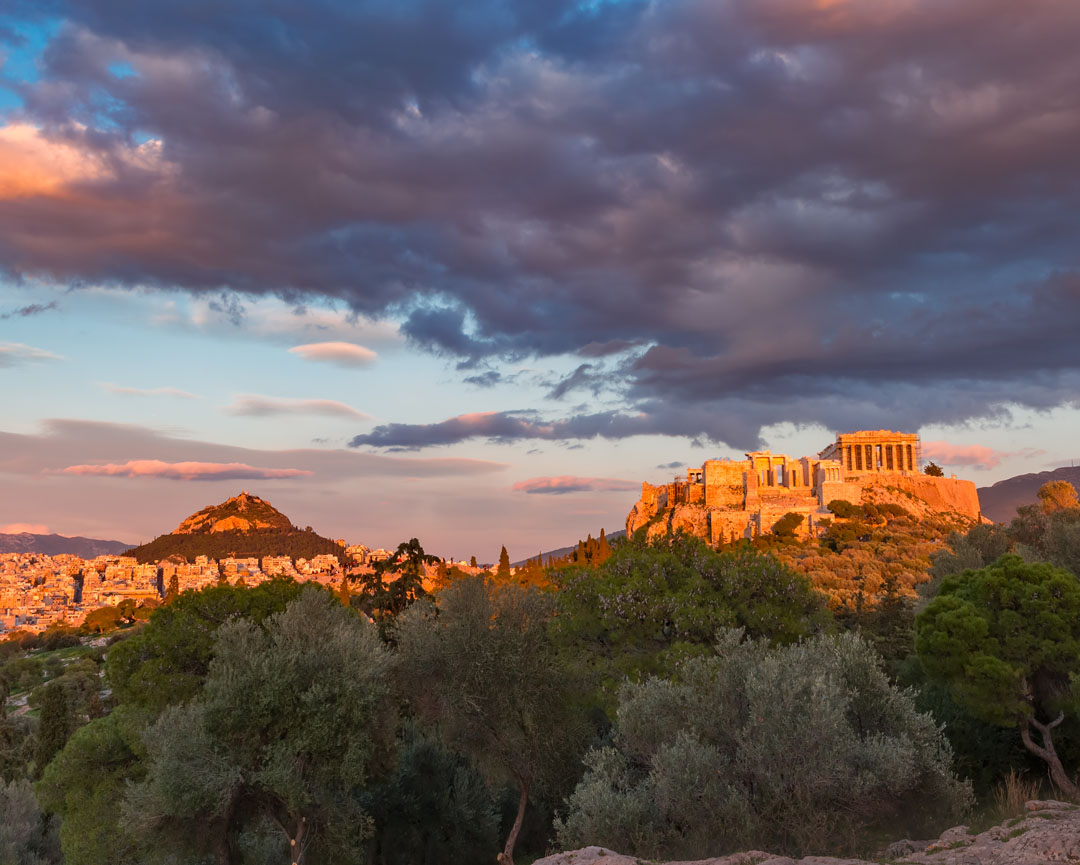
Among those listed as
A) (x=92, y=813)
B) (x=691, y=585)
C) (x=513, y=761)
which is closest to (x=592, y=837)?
(x=513, y=761)

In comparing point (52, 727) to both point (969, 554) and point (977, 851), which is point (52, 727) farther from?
point (969, 554)

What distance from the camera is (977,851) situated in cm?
1273

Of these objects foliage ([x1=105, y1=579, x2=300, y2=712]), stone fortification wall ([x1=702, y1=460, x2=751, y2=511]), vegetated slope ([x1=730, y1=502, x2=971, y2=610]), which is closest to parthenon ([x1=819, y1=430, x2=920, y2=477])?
stone fortification wall ([x1=702, y1=460, x2=751, y2=511])

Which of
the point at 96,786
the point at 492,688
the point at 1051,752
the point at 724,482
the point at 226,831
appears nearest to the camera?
the point at 226,831

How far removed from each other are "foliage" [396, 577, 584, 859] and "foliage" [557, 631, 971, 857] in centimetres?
589

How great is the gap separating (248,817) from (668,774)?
11481mm

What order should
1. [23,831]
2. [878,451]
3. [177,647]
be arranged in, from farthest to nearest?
[878,451]
[23,831]
[177,647]

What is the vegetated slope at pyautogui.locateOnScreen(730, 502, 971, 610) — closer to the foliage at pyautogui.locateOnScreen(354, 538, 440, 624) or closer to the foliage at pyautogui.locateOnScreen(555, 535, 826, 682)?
the foliage at pyautogui.locateOnScreen(555, 535, 826, 682)

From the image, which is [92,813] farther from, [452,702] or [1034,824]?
[1034,824]

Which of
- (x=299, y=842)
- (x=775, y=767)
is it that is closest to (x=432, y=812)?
(x=299, y=842)

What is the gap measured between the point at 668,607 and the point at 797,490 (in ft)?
328

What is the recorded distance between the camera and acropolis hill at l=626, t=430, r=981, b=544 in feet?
373

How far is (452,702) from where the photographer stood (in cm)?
2364

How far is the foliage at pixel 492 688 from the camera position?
23734 millimetres
